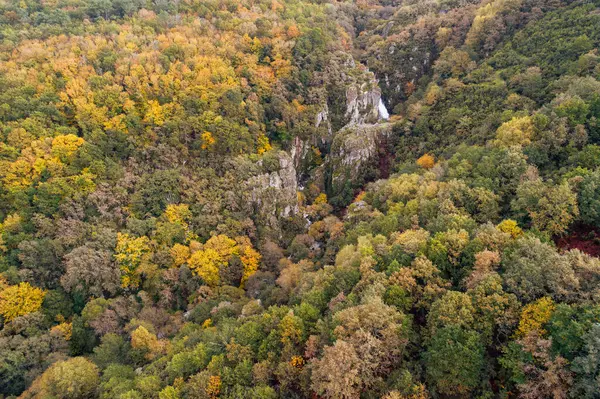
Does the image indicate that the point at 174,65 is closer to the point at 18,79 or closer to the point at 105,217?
the point at 18,79

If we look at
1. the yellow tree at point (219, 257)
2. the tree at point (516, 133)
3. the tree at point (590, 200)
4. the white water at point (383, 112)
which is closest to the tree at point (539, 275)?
the tree at point (590, 200)

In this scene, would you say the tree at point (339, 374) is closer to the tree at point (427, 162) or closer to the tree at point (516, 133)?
the tree at point (516, 133)

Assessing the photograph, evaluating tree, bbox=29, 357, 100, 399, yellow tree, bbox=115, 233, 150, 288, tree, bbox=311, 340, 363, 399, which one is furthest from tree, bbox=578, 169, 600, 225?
yellow tree, bbox=115, 233, 150, 288

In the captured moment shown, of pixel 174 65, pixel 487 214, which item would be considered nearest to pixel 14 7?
pixel 174 65

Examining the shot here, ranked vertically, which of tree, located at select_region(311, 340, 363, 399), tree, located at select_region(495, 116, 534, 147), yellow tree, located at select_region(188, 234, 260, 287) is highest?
tree, located at select_region(495, 116, 534, 147)

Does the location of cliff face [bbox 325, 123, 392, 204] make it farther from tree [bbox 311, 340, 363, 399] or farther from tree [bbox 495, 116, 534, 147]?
tree [bbox 311, 340, 363, 399]

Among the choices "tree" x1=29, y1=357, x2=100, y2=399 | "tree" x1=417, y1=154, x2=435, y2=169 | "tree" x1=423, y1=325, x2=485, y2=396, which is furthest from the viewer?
"tree" x1=417, y1=154, x2=435, y2=169
